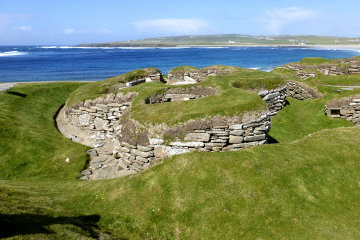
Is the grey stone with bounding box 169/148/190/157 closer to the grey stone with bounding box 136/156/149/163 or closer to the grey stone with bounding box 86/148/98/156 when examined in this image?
the grey stone with bounding box 136/156/149/163

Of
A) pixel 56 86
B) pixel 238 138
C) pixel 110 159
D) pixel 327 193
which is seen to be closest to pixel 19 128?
pixel 110 159

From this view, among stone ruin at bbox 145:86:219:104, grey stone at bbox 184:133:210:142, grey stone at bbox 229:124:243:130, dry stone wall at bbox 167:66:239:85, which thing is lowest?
grey stone at bbox 184:133:210:142

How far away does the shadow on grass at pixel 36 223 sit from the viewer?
21.8 ft

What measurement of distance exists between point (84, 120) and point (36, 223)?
18.1m

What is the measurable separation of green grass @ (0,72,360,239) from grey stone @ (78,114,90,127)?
10.9 meters

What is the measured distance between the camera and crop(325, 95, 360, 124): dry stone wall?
2012 centimetres

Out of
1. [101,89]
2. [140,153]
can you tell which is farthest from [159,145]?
[101,89]

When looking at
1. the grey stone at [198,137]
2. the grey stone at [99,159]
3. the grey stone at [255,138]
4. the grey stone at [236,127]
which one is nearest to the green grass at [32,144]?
the grey stone at [99,159]

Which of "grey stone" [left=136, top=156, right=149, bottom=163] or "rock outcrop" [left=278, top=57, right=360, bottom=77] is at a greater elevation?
"rock outcrop" [left=278, top=57, right=360, bottom=77]

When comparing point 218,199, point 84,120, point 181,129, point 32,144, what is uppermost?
point 181,129

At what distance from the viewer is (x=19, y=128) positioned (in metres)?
21.4

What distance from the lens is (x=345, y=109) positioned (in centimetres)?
2072

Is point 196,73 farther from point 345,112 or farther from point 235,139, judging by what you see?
point 235,139

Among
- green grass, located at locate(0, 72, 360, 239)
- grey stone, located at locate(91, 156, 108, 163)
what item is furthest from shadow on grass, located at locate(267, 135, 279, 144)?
grey stone, located at locate(91, 156, 108, 163)
